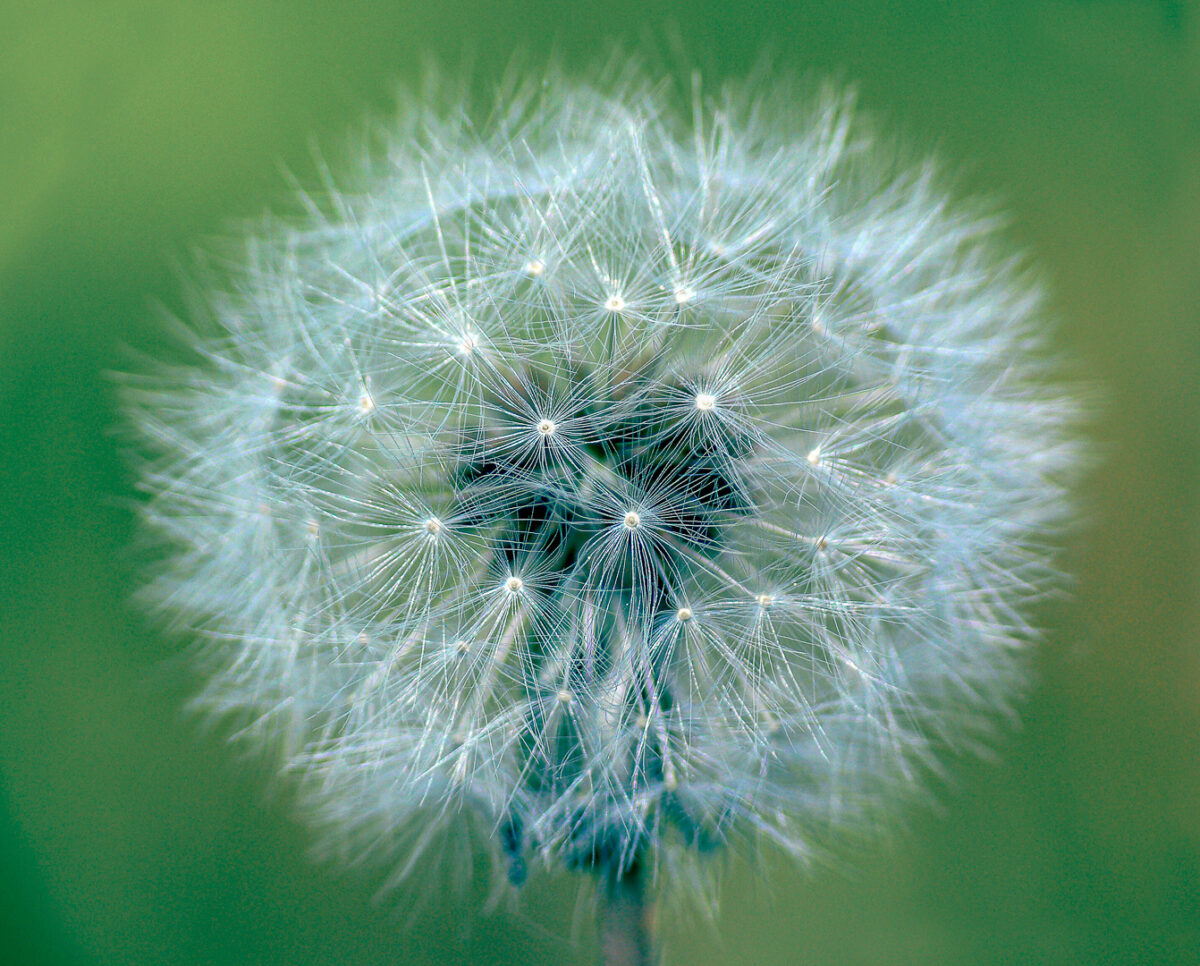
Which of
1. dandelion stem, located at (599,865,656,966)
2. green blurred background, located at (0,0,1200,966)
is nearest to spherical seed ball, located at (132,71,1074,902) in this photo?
dandelion stem, located at (599,865,656,966)

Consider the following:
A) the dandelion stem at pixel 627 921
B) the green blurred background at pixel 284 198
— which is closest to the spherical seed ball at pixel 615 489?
the dandelion stem at pixel 627 921

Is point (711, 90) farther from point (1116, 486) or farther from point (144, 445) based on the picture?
point (144, 445)

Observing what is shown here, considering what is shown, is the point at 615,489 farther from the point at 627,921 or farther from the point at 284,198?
the point at 284,198

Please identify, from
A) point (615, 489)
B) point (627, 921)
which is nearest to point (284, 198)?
point (615, 489)

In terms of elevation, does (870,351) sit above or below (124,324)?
above

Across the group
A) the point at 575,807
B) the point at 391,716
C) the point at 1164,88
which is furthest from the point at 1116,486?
the point at 391,716
